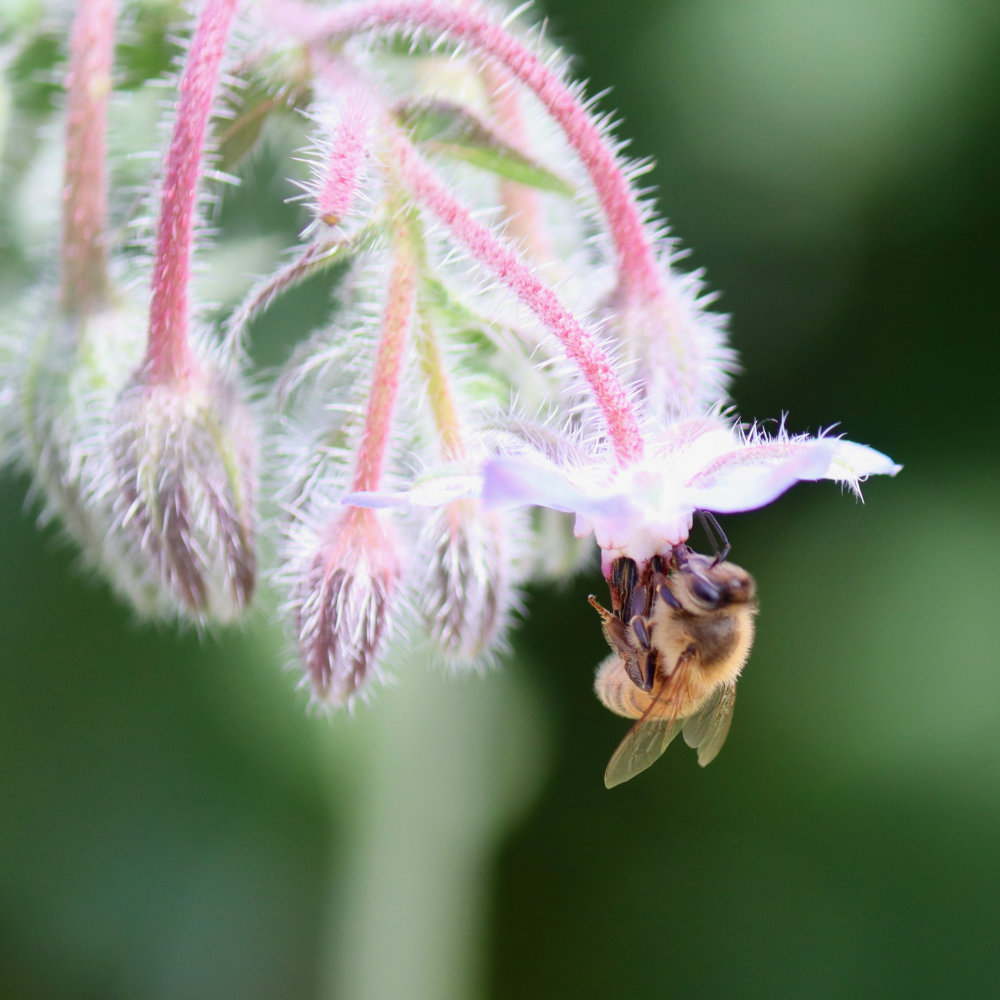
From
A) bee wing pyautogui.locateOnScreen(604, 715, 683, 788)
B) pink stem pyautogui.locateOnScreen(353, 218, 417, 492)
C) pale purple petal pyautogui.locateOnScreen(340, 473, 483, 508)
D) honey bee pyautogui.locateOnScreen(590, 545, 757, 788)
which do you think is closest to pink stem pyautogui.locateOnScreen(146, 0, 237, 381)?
pink stem pyautogui.locateOnScreen(353, 218, 417, 492)

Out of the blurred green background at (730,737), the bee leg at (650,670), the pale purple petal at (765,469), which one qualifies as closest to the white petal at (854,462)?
the pale purple petal at (765,469)

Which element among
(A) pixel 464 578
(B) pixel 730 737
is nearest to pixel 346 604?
(A) pixel 464 578

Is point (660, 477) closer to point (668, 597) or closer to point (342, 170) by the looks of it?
point (668, 597)

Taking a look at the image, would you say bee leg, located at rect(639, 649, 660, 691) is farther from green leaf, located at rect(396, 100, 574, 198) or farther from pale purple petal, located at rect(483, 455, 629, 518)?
green leaf, located at rect(396, 100, 574, 198)

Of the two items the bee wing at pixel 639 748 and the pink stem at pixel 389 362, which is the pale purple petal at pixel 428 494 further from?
the bee wing at pixel 639 748

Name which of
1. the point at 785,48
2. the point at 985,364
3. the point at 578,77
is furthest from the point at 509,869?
the point at 785,48

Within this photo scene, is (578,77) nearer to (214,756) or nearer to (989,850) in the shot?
(214,756)
